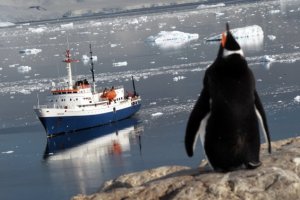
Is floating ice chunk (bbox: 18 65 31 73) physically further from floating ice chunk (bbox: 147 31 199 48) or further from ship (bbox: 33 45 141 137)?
ship (bbox: 33 45 141 137)


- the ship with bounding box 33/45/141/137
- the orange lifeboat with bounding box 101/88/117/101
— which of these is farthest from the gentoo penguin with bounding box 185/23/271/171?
the orange lifeboat with bounding box 101/88/117/101

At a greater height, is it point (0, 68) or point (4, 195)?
point (0, 68)

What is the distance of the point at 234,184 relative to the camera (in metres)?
4.59

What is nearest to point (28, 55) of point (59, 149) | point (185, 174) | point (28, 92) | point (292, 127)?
point (28, 92)

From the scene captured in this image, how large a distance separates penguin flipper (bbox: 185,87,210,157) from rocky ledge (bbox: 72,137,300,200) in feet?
0.72

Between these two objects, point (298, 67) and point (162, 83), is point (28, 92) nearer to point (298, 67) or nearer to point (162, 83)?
point (162, 83)

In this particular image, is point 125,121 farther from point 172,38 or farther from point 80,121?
point 172,38

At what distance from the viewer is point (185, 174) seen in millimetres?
5094

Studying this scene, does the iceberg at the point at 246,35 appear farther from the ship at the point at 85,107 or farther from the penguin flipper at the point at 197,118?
the penguin flipper at the point at 197,118

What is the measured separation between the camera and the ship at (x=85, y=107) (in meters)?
31.3

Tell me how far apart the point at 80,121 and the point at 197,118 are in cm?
2665

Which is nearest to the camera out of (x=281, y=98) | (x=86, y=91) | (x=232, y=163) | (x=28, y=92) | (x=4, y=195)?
(x=232, y=163)

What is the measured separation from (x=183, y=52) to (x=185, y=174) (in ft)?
154

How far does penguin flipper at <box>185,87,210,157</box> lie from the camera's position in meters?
5.12
